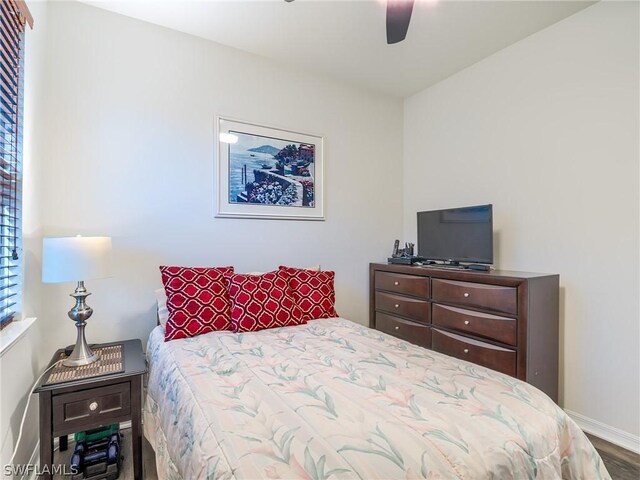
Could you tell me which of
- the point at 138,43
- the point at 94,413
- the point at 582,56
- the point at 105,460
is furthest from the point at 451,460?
the point at 138,43

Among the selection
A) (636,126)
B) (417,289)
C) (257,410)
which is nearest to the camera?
(257,410)

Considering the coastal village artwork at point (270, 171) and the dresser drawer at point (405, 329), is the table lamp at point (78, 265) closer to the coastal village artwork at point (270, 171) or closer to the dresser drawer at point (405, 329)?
the coastal village artwork at point (270, 171)

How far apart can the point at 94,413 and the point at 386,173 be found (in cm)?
314

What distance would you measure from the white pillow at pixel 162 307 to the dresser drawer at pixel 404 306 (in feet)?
6.43

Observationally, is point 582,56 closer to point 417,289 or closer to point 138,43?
point 417,289

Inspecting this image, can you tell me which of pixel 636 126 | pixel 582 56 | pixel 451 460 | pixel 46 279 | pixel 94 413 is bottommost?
pixel 94 413

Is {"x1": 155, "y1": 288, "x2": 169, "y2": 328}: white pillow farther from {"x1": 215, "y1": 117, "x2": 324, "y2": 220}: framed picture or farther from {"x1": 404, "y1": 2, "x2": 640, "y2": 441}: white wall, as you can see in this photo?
{"x1": 404, "y1": 2, "x2": 640, "y2": 441}: white wall

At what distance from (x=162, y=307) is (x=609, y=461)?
9.31ft

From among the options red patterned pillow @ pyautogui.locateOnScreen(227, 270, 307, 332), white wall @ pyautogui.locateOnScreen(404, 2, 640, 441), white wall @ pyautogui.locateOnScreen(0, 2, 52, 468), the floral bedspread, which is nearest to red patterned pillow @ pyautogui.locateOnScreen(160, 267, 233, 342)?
red patterned pillow @ pyautogui.locateOnScreen(227, 270, 307, 332)

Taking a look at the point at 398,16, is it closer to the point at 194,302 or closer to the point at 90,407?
the point at 194,302

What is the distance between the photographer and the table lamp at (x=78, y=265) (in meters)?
1.61

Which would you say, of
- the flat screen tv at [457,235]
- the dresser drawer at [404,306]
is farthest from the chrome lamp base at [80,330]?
the flat screen tv at [457,235]

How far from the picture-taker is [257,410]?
111 cm

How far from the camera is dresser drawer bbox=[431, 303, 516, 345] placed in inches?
87.8
